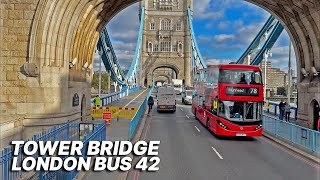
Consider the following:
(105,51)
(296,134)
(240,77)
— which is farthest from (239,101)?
(105,51)

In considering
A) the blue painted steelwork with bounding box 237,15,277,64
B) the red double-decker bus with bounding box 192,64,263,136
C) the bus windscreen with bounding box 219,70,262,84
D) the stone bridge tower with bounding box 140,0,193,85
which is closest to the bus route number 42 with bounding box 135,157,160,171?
the red double-decker bus with bounding box 192,64,263,136

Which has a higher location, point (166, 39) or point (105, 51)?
point (166, 39)

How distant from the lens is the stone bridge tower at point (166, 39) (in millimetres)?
96562

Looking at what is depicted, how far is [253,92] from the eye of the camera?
1716 cm

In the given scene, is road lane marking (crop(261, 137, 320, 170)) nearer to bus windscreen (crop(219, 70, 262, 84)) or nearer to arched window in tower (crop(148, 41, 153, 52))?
bus windscreen (crop(219, 70, 262, 84))

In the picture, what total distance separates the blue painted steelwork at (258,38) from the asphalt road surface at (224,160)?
885 inches

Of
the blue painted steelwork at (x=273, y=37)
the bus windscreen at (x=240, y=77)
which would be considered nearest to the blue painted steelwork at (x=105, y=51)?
the blue painted steelwork at (x=273, y=37)

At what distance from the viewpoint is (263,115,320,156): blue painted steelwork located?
13.7 metres

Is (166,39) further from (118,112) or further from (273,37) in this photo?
(118,112)

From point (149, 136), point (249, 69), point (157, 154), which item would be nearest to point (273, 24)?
point (249, 69)

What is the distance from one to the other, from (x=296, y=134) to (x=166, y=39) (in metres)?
84.4

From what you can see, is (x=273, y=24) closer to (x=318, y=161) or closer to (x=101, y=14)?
(x=101, y=14)

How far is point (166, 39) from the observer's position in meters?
97.9

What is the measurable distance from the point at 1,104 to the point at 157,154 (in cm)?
869
